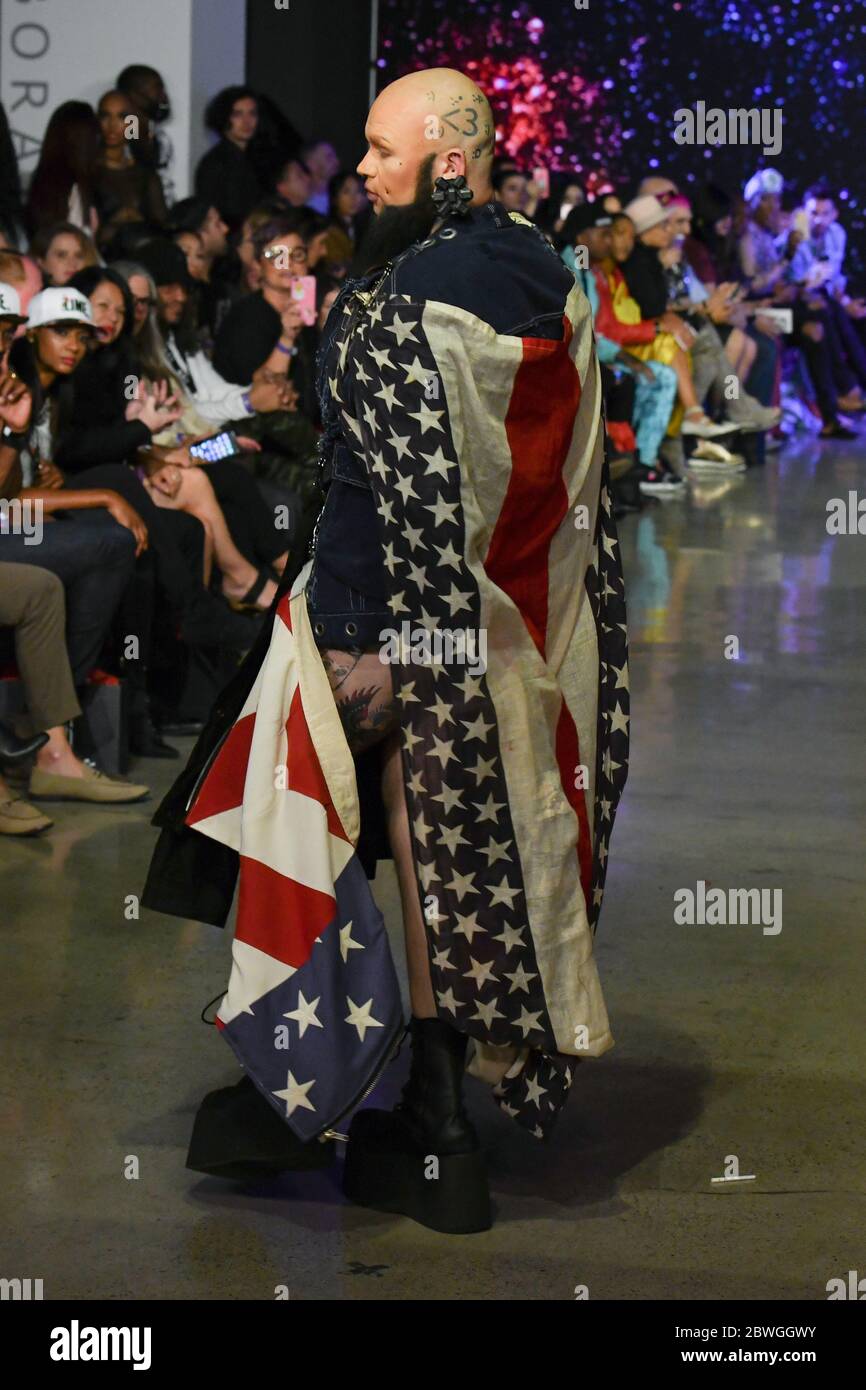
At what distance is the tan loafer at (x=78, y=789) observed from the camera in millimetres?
4289

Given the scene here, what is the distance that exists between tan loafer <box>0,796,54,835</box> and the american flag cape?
1.68 metres

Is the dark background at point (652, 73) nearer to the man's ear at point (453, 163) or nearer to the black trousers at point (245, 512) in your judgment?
the black trousers at point (245, 512)

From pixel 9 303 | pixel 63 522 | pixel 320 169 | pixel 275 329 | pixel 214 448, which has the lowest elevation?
pixel 63 522

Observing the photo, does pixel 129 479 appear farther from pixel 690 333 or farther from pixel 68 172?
pixel 690 333

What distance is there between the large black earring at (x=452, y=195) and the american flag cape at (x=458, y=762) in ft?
0.43

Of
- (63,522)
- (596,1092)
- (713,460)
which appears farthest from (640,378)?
(596,1092)

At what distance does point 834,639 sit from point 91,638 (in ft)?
8.83

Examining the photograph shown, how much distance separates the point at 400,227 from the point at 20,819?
202cm

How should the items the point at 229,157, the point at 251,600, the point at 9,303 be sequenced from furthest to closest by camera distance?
the point at 229,157 → the point at 251,600 → the point at 9,303

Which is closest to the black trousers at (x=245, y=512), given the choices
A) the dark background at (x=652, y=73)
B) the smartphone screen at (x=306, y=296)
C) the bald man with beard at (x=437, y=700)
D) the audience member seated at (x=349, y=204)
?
the smartphone screen at (x=306, y=296)

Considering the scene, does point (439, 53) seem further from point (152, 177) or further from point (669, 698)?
point (669, 698)

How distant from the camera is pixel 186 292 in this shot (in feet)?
20.6

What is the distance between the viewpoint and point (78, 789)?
4.30 m

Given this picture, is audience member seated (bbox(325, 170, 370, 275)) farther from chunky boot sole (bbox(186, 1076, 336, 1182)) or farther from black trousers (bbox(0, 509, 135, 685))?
chunky boot sole (bbox(186, 1076, 336, 1182))
